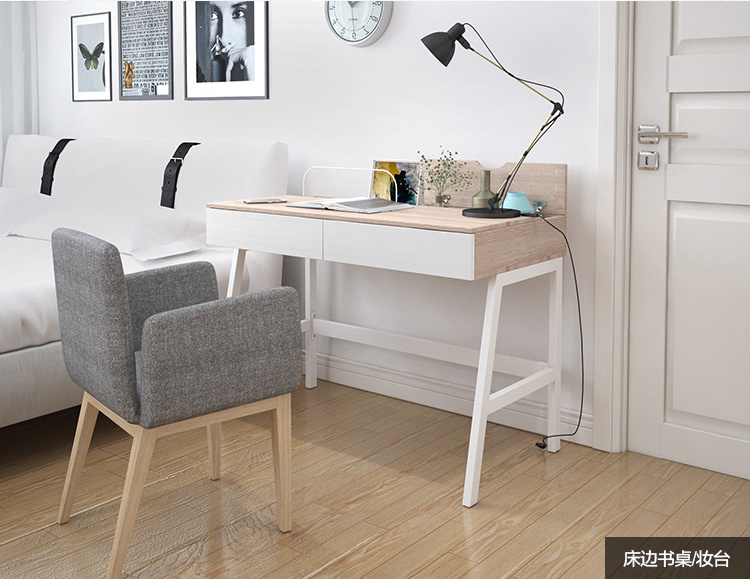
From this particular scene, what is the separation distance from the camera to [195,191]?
3334mm

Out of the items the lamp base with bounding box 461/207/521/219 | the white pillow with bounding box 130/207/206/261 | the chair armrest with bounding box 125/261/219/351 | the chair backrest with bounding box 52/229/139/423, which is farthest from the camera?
the white pillow with bounding box 130/207/206/261

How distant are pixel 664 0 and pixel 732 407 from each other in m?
1.23

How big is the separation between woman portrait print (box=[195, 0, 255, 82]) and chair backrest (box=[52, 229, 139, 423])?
5.82ft

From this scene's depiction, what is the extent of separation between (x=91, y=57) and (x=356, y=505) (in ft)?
9.58

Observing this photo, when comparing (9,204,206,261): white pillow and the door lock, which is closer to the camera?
the door lock

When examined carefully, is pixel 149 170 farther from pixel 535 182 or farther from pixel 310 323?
pixel 535 182

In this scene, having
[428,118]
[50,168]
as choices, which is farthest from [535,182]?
[50,168]

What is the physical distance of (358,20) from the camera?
304cm

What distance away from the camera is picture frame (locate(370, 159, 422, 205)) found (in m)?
2.95

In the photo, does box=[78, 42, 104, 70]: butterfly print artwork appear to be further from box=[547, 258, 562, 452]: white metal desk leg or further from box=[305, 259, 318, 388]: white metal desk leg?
box=[547, 258, 562, 452]: white metal desk leg

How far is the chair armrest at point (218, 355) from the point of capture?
175cm

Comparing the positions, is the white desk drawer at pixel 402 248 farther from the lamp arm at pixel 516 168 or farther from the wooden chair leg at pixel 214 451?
the wooden chair leg at pixel 214 451

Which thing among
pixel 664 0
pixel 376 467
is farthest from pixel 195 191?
pixel 664 0

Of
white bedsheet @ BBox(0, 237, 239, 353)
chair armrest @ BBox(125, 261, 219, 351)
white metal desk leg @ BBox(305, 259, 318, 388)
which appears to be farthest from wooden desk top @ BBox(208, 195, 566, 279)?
white bedsheet @ BBox(0, 237, 239, 353)
